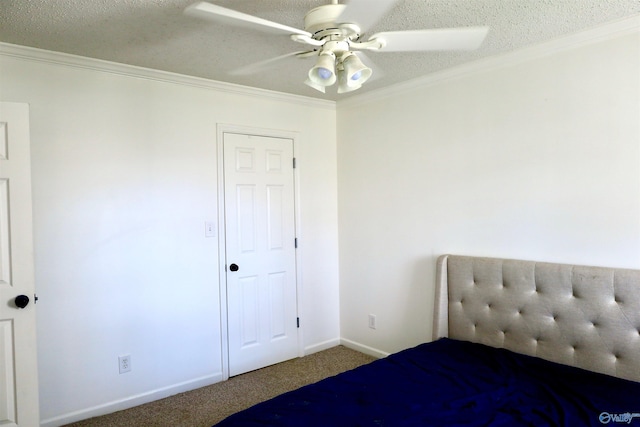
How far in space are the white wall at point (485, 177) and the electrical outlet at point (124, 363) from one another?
2029 mm

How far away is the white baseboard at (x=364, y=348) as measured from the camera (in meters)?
3.73

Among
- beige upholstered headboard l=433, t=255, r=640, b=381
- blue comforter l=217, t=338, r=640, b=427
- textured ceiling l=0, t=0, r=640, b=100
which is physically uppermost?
textured ceiling l=0, t=0, r=640, b=100

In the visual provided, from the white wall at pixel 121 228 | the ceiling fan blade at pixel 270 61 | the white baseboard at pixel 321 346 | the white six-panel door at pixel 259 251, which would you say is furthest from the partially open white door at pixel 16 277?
the white baseboard at pixel 321 346

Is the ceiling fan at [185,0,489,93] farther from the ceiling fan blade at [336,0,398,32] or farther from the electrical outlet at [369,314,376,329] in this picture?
the electrical outlet at [369,314,376,329]

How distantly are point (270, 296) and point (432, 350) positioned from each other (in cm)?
159

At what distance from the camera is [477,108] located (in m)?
2.96

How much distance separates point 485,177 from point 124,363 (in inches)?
116

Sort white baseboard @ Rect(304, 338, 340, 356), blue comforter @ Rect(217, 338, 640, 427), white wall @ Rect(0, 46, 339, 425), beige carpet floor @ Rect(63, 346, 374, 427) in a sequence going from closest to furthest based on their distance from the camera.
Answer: blue comforter @ Rect(217, 338, 640, 427) → white wall @ Rect(0, 46, 339, 425) → beige carpet floor @ Rect(63, 346, 374, 427) → white baseboard @ Rect(304, 338, 340, 356)

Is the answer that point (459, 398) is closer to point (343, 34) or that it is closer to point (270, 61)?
point (343, 34)

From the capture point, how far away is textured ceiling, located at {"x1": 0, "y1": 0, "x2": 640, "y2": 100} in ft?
6.66

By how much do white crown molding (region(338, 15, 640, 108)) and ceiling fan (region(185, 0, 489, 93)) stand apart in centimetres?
82

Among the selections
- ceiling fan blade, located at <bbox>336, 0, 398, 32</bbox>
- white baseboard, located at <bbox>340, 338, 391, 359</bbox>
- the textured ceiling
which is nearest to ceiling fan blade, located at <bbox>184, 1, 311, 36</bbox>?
ceiling fan blade, located at <bbox>336, 0, 398, 32</bbox>

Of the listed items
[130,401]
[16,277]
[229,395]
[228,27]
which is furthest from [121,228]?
[228,27]

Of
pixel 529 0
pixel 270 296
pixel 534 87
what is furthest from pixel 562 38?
pixel 270 296
